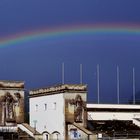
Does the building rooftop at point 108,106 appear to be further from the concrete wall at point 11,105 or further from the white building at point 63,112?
the concrete wall at point 11,105

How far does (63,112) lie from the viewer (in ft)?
341

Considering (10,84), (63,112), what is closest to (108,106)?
(63,112)

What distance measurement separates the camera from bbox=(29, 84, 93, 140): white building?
103125mm

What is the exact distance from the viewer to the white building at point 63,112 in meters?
103

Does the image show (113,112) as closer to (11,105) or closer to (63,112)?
(63,112)

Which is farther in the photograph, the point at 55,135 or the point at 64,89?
the point at 55,135

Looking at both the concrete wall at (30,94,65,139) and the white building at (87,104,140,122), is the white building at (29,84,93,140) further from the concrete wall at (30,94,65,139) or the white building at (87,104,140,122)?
the white building at (87,104,140,122)

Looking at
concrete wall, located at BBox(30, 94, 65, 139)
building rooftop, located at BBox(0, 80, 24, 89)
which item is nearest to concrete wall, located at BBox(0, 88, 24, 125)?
building rooftop, located at BBox(0, 80, 24, 89)

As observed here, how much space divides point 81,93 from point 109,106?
30.2 feet

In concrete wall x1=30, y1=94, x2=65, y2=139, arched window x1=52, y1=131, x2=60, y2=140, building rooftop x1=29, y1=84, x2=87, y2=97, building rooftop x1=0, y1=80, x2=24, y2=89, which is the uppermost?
building rooftop x1=0, y1=80, x2=24, y2=89

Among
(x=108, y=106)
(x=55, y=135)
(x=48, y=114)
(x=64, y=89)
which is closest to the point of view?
(x=64, y=89)

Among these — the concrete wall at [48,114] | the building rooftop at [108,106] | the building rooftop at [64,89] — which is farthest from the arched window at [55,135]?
the building rooftop at [108,106]

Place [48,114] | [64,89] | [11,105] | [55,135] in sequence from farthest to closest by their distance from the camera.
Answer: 1. [48,114]
2. [11,105]
3. [55,135]
4. [64,89]

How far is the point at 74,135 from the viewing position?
102 meters
